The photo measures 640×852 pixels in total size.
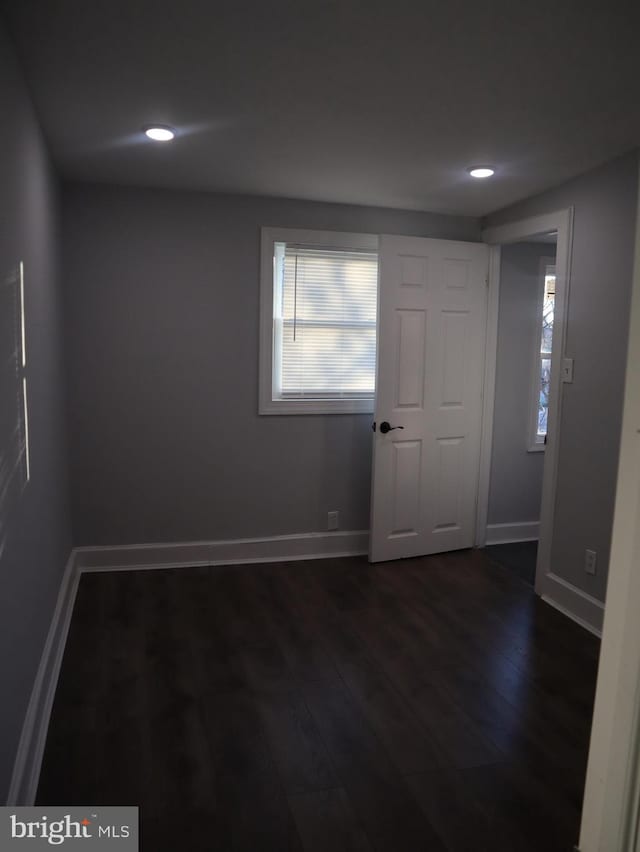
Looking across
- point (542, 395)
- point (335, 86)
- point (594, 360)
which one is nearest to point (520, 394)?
point (542, 395)

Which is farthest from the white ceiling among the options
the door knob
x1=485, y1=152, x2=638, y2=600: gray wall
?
the door knob

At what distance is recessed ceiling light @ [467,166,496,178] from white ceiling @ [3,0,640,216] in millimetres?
69

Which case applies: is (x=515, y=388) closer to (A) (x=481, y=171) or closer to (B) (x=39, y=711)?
(A) (x=481, y=171)

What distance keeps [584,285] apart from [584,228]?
0.99ft

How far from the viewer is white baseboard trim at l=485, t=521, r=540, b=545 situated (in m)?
4.70

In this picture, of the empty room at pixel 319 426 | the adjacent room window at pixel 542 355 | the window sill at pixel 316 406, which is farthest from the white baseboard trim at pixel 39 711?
the adjacent room window at pixel 542 355

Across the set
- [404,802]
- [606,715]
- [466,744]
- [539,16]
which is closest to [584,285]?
[539,16]

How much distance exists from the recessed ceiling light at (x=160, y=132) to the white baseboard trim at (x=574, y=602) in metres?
3.08

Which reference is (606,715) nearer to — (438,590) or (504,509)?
(438,590)

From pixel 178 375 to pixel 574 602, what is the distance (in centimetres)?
268

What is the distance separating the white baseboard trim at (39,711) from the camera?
73.0 inches

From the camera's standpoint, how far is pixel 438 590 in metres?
3.78

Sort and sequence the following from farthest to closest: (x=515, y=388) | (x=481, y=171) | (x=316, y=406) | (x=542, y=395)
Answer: (x=542, y=395)
(x=515, y=388)
(x=316, y=406)
(x=481, y=171)

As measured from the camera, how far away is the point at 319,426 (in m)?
4.26
